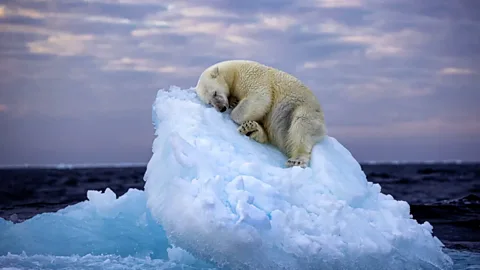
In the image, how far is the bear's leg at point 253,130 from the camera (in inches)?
304

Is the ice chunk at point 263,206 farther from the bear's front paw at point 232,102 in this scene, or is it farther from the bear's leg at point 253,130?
the bear's front paw at point 232,102

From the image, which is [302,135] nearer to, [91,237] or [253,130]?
[253,130]

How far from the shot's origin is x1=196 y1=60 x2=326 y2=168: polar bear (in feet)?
25.4

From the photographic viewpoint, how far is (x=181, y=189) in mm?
6359

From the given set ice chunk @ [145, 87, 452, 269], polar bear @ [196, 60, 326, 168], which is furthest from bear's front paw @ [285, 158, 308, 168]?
ice chunk @ [145, 87, 452, 269]

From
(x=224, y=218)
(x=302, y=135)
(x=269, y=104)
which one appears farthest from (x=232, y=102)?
(x=224, y=218)

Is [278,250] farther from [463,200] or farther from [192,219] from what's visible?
[463,200]

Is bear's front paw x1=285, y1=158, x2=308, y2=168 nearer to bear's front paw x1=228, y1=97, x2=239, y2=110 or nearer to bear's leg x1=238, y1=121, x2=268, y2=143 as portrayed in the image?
bear's leg x1=238, y1=121, x2=268, y2=143

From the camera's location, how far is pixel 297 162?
7523 millimetres

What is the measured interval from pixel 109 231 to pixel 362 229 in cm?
357

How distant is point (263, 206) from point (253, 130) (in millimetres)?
1600

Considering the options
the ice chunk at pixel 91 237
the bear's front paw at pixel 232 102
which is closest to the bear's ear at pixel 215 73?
the bear's front paw at pixel 232 102

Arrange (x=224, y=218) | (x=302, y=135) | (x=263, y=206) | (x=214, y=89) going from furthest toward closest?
1. (x=214, y=89)
2. (x=302, y=135)
3. (x=263, y=206)
4. (x=224, y=218)

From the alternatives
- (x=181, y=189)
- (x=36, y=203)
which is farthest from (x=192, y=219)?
(x=36, y=203)
